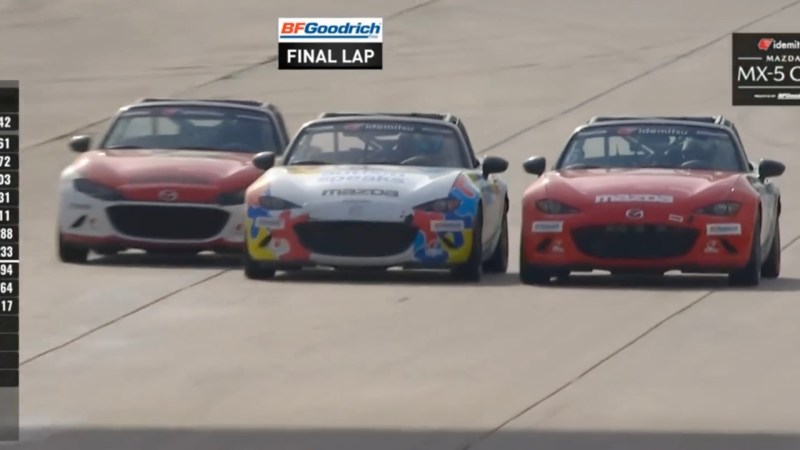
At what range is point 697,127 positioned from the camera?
19797 mm

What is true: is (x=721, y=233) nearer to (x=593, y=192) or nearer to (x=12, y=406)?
(x=593, y=192)

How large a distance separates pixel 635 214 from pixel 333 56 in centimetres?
1780

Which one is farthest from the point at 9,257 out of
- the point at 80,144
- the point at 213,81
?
the point at 213,81

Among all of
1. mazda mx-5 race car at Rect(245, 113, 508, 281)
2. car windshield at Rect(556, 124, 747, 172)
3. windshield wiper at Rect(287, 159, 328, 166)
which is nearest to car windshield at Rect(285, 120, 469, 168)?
windshield wiper at Rect(287, 159, 328, 166)

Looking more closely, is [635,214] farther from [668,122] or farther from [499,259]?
[668,122]

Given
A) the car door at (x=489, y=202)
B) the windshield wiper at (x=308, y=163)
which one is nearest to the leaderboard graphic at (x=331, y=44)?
the car door at (x=489, y=202)

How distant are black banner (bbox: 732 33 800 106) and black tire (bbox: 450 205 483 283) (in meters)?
13.6

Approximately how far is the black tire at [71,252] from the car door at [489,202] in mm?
3236

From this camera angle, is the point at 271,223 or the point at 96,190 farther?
the point at 96,190

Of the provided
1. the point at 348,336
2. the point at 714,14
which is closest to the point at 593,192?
the point at 348,336

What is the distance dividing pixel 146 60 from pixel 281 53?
193cm

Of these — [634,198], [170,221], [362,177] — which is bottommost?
[170,221]

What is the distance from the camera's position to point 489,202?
62.7ft

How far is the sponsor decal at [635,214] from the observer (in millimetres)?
18047
